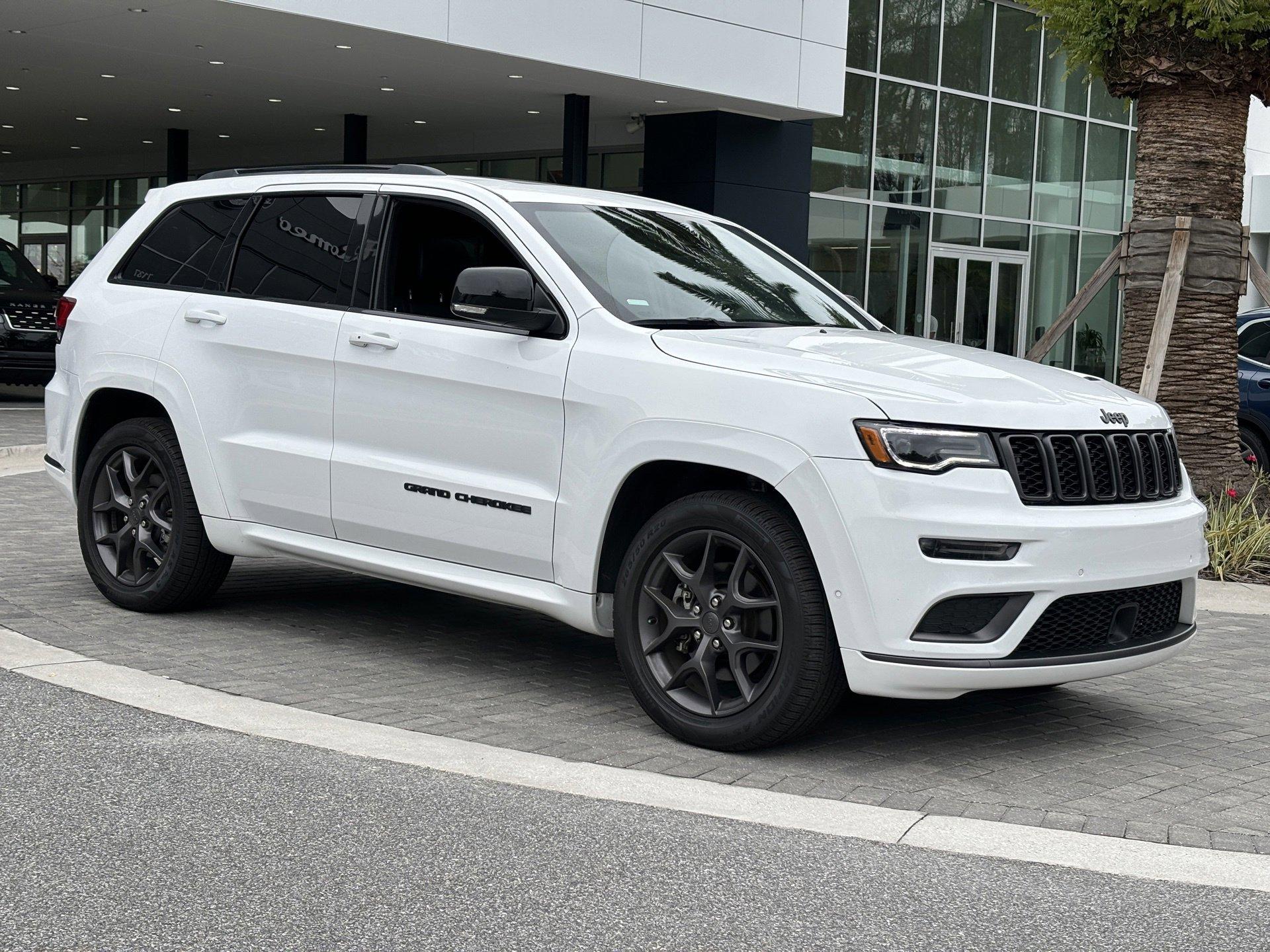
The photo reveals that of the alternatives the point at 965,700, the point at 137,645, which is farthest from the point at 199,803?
the point at 965,700

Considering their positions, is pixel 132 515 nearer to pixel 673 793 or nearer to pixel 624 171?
pixel 673 793

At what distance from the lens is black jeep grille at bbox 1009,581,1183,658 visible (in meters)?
4.99

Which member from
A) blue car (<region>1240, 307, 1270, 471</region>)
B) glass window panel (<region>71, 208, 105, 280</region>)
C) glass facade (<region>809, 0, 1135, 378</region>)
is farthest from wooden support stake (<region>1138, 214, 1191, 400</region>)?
glass window panel (<region>71, 208, 105, 280</region>)

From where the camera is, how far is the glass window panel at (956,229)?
2739 cm

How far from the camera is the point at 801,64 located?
23.0m

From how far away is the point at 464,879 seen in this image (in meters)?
3.99

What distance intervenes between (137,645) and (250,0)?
481 inches

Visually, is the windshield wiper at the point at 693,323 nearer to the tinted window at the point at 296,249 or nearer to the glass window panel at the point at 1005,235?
the tinted window at the point at 296,249

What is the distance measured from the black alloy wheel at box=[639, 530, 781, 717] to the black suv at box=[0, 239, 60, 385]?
16030 mm

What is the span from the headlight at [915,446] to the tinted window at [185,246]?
3466mm

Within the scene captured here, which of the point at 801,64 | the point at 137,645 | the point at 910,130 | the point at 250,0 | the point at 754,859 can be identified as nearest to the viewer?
the point at 754,859

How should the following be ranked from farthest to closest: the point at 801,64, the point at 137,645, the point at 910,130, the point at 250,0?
the point at 910,130
the point at 801,64
the point at 250,0
the point at 137,645

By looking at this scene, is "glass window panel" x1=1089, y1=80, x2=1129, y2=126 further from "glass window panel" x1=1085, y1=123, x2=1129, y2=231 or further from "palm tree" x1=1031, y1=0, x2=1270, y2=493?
"palm tree" x1=1031, y1=0, x2=1270, y2=493

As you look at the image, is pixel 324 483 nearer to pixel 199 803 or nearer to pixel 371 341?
pixel 371 341
